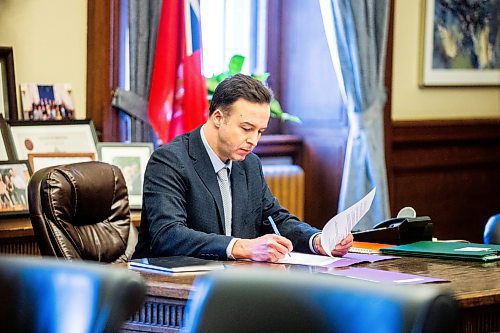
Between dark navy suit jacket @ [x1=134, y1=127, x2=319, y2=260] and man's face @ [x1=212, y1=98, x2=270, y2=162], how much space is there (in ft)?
0.28

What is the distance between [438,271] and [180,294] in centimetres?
90

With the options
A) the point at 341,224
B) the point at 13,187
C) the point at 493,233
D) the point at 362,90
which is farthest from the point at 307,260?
the point at 362,90

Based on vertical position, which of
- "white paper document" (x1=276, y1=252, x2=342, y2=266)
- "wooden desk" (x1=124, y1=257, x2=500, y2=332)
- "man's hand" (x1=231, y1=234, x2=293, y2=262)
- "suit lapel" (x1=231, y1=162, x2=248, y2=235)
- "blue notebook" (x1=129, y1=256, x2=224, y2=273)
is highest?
"suit lapel" (x1=231, y1=162, x2=248, y2=235)

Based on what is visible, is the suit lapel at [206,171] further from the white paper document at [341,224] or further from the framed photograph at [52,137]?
the framed photograph at [52,137]

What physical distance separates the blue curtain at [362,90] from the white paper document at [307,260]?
2.71m

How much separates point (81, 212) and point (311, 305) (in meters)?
2.28

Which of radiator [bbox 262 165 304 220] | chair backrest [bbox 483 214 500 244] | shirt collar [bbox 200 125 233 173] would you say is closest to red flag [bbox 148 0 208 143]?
radiator [bbox 262 165 304 220]

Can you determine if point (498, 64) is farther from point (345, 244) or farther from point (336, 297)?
point (336, 297)

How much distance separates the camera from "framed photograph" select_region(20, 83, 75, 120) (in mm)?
5176

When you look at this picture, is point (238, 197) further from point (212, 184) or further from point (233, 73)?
point (233, 73)

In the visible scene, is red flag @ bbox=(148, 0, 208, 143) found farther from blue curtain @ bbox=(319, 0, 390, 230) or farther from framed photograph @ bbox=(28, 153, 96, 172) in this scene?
blue curtain @ bbox=(319, 0, 390, 230)

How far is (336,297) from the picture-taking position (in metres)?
1.71

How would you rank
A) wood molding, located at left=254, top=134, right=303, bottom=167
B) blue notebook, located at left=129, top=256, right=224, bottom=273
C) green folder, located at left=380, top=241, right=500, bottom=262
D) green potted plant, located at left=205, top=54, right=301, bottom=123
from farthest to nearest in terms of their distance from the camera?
wood molding, located at left=254, top=134, right=303, bottom=167
green potted plant, located at left=205, top=54, right=301, bottom=123
green folder, located at left=380, top=241, right=500, bottom=262
blue notebook, located at left=129, top=256, right=224, bottom=273

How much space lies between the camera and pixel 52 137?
5.11 metres
